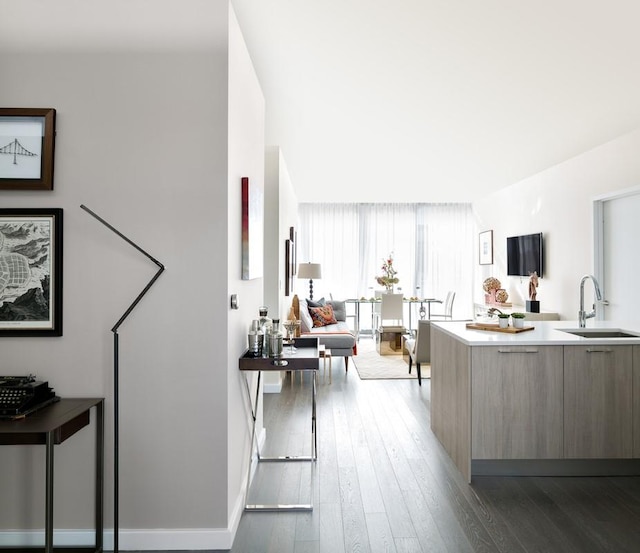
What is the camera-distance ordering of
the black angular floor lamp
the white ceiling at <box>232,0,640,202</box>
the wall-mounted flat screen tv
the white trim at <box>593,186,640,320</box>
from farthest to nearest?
the wall-mounted flat screen tv
the white trim at <box>593,186,640,320</box>
the white ceiling at <box>232,0,640,202</box>
the black angular floor lamp

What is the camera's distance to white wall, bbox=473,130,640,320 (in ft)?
16.5

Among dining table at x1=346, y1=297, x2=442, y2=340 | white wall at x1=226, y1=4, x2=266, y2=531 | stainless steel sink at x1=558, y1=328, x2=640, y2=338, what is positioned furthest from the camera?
dining table at x1=346, y1=297, x2=442, y2=340

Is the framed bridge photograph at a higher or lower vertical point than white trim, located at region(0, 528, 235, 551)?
higher

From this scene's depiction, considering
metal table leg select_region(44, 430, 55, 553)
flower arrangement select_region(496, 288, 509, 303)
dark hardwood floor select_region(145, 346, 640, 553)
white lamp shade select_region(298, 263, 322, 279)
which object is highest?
white lamp shade select_region(298, 263, 322, 279)

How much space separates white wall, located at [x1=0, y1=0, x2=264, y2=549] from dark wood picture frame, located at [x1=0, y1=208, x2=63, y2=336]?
47mm

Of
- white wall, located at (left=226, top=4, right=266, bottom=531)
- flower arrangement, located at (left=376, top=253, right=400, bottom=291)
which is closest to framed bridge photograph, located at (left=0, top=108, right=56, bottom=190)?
white wall, located at (left=226, top=4, right=266, bottom=531)

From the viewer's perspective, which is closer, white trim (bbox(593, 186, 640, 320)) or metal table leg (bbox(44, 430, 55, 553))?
metal table leg (bbox(44, 430, 55, 553))

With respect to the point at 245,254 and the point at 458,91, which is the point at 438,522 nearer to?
the point at 245,254

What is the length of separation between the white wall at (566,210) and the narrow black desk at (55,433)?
5.11m

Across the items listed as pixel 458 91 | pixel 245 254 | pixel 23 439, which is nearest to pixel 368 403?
pixel 245 254

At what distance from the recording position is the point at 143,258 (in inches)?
90.1

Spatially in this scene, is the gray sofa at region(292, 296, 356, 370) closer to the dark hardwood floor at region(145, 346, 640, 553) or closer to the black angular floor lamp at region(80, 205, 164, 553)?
the dark hardwood floor at region(145, 346, 640, 553)

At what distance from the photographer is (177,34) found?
230cm

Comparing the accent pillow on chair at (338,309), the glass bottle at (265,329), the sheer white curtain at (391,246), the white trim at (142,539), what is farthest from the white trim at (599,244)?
the white trim at (142,539)
